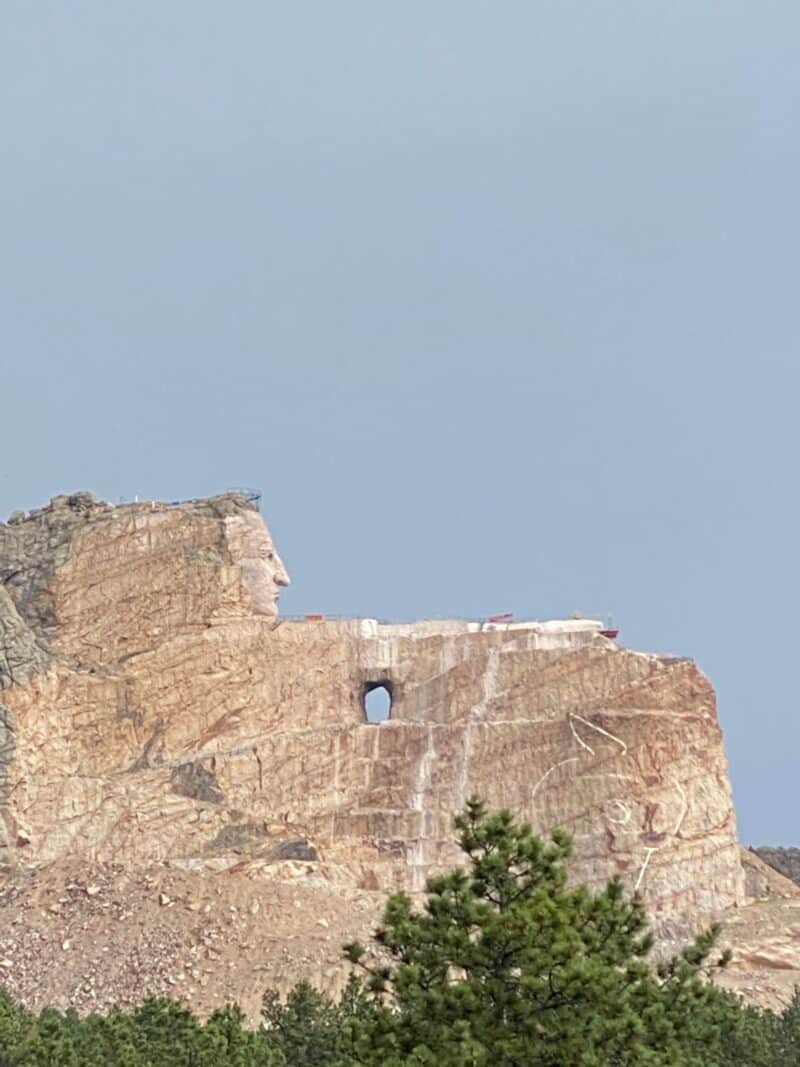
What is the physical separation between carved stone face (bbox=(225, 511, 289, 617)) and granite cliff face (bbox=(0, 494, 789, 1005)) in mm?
91

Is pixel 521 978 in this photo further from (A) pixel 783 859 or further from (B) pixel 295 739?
(A) pixel 783 859

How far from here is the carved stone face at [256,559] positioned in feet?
311

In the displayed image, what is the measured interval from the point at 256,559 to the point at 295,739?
1069 centimetres

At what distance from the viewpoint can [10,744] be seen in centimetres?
8794

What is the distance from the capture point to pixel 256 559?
9538cm

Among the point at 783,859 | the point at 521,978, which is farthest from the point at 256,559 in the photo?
the point at 521,978

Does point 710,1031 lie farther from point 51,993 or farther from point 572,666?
point 572,666

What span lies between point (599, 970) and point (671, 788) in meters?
53.9

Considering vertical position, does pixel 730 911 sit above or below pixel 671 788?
below

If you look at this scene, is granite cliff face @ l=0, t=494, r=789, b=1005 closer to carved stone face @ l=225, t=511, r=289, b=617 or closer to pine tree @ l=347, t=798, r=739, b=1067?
carved stone face @ l=225, t=511, r=289, b=617

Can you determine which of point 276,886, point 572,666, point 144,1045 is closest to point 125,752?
point 276,886

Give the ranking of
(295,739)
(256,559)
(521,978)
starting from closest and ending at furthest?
(521,978) < (295,739) < (256,559)

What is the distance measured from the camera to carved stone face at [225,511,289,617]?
9469 cm

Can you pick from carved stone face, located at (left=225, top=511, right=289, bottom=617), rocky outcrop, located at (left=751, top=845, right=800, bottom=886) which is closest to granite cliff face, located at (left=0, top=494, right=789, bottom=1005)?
carved stone face, located at (left=225, top=511, right=289, bottom=617)
